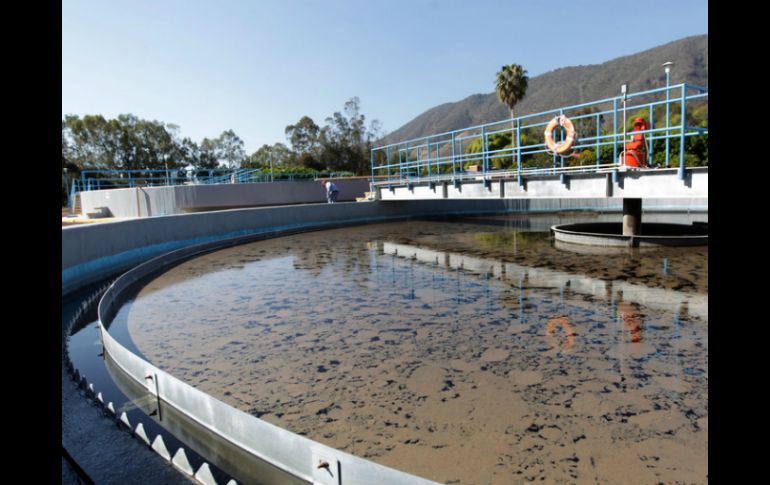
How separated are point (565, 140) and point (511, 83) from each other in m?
31.8

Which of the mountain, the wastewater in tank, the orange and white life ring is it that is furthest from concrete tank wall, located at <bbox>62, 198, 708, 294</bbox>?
the mountain

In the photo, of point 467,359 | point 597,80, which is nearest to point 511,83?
point 467,359

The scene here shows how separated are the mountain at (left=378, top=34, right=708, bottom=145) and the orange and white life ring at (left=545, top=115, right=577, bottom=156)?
88.4 metres

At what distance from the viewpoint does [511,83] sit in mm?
40281

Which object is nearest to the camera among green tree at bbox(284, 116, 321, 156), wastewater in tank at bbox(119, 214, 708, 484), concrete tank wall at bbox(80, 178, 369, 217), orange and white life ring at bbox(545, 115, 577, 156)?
wastewater in tank at bbox(119, 214, 708, 484)

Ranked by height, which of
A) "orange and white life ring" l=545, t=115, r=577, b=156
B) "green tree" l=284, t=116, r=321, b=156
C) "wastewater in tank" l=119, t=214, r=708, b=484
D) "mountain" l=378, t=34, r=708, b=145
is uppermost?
"mountain" l=378, t=34, r=708, b=145

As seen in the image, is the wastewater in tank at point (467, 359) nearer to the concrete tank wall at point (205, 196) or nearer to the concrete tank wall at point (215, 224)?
the concrete tank wall at point (215, 224)

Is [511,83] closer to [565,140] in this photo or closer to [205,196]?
[205,196]

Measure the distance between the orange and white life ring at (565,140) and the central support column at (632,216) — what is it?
195 cm

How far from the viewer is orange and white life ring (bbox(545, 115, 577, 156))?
10.6 m

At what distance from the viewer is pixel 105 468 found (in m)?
2.85

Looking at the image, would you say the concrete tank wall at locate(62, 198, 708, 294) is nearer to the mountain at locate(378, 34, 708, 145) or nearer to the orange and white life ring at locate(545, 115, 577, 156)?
the orange and white life ring at locate(545, 115, 577, 156)

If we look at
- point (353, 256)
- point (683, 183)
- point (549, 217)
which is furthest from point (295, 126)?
point (683, 183)
